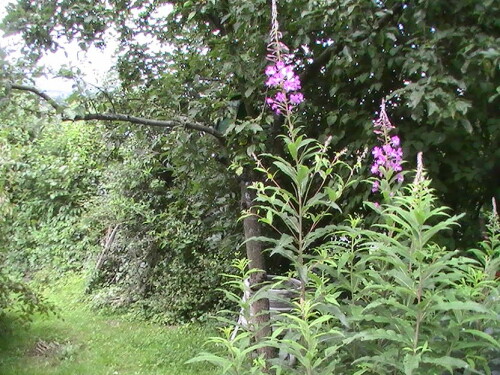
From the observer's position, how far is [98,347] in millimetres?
4574

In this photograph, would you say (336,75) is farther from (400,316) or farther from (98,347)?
(98,347)

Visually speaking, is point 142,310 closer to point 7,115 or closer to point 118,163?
point 118,163

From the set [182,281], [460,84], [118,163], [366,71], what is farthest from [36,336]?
[460,84]

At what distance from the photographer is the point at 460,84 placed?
279 centimetres

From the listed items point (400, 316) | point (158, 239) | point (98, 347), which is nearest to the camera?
point (400, 316)

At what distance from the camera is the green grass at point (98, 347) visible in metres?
4.06

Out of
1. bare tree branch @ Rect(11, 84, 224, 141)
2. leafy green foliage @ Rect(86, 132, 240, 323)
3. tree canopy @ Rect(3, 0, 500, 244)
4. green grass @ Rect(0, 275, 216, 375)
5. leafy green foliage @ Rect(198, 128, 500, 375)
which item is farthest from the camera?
leafy green foliage @ Rect(86, 132, 240, 323)

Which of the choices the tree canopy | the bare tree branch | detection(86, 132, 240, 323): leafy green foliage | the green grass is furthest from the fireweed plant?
detection(86, 132, 240, 323): leafy green foliage

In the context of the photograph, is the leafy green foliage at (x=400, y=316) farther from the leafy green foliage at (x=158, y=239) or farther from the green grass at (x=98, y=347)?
the leafy green foliage at (x=158, y=239)

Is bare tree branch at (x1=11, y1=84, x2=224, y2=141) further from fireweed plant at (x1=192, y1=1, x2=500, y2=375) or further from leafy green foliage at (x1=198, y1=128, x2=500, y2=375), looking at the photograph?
leafy green foliage at (x1=198, y1=128, x2=500, y2=375)

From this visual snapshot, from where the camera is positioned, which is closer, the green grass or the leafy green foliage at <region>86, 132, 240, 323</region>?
the green grass

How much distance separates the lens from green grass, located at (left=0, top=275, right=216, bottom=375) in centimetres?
406

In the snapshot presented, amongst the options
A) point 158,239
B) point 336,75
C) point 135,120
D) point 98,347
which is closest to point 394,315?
point 336,75

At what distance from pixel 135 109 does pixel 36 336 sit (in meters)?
2.54
